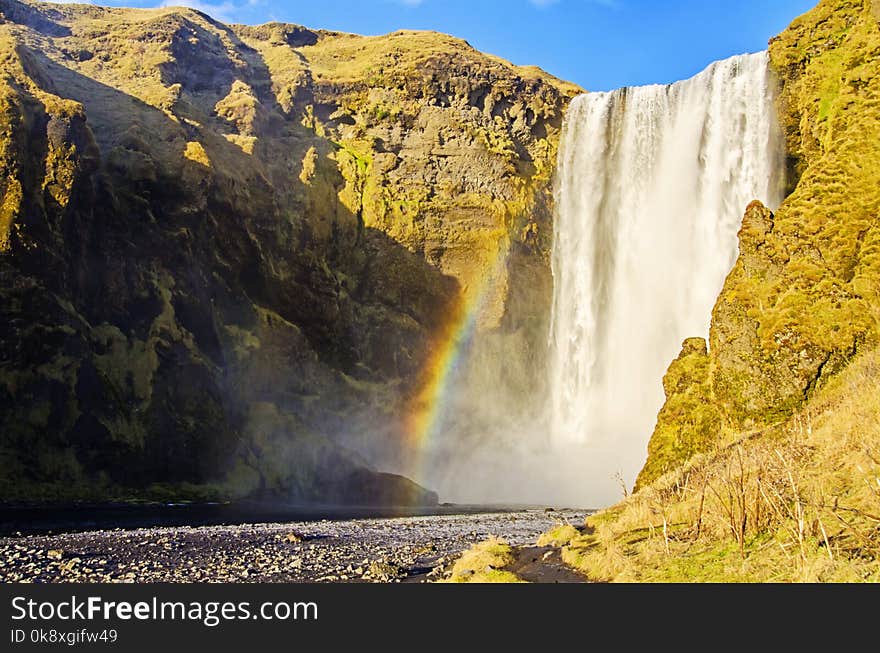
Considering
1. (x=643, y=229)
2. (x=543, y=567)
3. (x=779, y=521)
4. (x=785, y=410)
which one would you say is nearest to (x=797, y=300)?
(x=785, y=410)

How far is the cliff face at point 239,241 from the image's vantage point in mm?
50094

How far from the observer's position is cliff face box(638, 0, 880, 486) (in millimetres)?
21047

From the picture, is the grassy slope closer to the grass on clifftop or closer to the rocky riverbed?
the grass on clifftop

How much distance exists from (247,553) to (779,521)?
51.2ft

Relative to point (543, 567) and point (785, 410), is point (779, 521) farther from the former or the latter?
point (785, 410)

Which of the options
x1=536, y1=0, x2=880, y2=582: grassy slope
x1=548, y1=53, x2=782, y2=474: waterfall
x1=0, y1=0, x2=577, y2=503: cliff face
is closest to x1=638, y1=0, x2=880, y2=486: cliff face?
x1=536, y1=0, x2=880, y2=582: grassy slope

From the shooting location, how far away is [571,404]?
6612 cm

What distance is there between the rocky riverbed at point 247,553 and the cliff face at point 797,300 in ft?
25.6

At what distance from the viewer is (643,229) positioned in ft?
203

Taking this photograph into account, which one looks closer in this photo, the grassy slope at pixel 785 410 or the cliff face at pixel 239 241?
the grassy slope at pixel 785 410

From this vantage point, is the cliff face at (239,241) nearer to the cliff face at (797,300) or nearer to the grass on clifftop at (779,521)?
the cliff face at (797,300)

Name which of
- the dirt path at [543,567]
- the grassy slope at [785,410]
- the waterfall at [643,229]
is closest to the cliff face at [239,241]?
the waterfall at [643,229]

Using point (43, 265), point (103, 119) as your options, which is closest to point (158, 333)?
point (43, 265)

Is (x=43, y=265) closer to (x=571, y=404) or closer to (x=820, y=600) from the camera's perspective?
(x=571, y=404)
